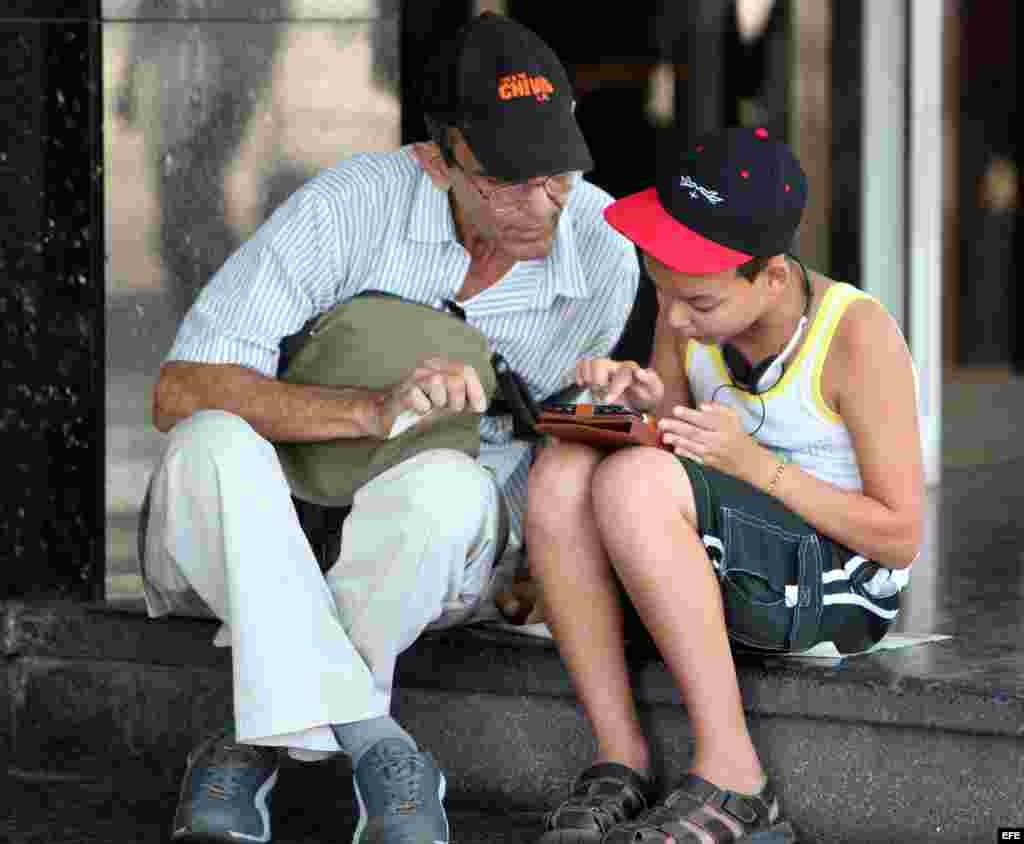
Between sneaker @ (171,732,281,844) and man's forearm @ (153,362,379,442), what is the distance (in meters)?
0.55

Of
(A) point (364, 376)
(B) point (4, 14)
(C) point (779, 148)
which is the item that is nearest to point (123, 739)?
(A) point (364, 376)

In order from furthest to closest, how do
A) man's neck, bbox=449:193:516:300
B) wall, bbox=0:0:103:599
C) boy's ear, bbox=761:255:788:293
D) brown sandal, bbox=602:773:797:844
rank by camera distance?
1. wall, bbox=0:0:103:599
2. man's neck, bbox=449:193:516:300
3. boy's ear, bbox=761:255:788:293
4. brown sandal, bbox=602:773:797:844

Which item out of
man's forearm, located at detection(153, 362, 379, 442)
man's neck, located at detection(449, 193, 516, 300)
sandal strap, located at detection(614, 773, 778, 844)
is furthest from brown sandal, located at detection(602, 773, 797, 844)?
man's neck, located at detection(449, 193, 516, 300)

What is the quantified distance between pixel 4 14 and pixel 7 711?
4.73ft

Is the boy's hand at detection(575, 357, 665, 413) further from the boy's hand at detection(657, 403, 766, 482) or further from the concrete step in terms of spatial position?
the concrete step

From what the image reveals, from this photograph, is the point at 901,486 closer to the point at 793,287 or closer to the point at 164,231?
the point at 793,287

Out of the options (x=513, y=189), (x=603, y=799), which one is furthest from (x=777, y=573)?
(x=513, y=189)

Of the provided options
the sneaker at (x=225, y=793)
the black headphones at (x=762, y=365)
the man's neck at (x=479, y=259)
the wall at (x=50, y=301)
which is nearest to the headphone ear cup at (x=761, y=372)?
the black headphones at (x=762, y=365)

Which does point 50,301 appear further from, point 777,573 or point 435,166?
point 777,573

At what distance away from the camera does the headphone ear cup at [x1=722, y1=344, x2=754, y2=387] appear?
3.38 m

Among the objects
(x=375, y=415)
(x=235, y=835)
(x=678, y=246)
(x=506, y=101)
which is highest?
(x=506, y=101)

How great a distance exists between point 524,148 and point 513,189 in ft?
0.33

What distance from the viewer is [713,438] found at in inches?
126

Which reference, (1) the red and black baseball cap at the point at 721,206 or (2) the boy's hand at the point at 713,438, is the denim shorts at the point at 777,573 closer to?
(2) the boy's hand at the point at 713,438
